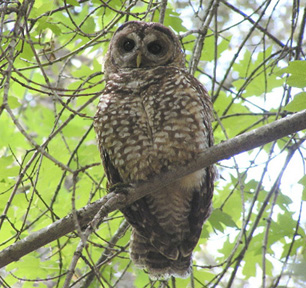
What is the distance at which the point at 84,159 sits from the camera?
395cm

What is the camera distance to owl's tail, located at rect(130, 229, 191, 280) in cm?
314

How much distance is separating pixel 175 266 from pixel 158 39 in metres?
1.67

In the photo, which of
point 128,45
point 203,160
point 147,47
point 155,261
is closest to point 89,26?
point 128,45

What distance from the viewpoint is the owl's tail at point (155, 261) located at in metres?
3.14

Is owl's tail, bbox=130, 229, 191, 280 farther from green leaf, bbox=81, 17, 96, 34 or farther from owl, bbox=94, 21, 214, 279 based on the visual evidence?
green leaf, bbox=81, 17, 96, 34

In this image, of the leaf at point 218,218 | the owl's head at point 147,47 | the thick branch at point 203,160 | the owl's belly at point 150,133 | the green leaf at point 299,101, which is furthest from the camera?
the owl's head at point 147,47

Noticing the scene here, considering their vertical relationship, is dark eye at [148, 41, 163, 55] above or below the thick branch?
above

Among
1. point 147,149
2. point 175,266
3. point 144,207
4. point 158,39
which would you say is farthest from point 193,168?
point 158,39

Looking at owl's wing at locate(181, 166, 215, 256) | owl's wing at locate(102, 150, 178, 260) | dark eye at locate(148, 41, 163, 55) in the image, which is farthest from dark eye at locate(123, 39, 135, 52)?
owl's wing at locate(181, 166, 215, 256)

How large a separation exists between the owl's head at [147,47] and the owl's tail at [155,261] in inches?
50.3

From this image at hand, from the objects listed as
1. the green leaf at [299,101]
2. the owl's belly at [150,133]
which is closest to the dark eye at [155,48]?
the owl's belly at [150,133]

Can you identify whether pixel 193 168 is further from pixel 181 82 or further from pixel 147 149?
pixel 181 82

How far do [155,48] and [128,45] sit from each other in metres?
0.22

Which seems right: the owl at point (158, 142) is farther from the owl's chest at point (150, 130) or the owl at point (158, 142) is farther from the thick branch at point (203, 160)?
the thick branch at point (203, 160)
